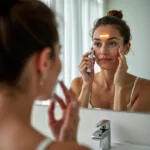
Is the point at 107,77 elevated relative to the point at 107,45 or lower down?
lower down

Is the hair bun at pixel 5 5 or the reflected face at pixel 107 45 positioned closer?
the hair bun at pixel 5 5

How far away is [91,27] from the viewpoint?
3.69 ft

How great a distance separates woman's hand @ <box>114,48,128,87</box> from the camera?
3.53 ft

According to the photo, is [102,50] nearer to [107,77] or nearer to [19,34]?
[107,77]

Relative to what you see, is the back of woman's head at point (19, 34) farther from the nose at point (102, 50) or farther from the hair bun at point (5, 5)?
the nose at point (102, 50)

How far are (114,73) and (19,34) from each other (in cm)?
57

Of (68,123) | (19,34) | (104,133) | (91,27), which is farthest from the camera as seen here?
(91,27)

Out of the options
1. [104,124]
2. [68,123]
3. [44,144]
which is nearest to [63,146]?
[44,144]

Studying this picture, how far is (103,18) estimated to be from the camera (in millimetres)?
1099

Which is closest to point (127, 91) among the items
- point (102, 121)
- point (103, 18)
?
point (102, 121)

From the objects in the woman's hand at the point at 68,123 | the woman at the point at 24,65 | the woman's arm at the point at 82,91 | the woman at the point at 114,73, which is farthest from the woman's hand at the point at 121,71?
Result: the woman at the point at 24,65

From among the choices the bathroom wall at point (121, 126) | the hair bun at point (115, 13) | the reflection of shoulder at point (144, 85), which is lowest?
the bathroom wall at point (121, 126)

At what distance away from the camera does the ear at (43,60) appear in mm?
615

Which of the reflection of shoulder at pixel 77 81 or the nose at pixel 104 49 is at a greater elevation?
the nose at pixel 104 49
